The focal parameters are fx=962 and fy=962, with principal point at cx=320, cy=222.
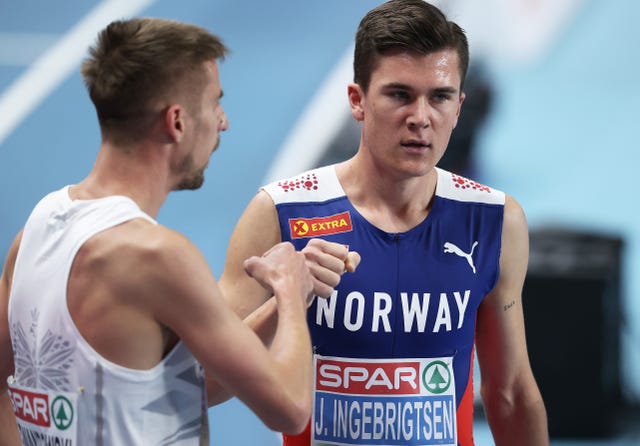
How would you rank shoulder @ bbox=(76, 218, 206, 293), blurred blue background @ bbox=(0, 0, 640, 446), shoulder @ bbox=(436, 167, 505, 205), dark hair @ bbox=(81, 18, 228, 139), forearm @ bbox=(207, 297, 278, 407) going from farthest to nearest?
blurred blue background @ bbox=(0, 0, 640, 446)
shoulder @ bbox=(436, 167, 505, 205)
forearm @ bbox=(207, 297, 278, 407)
dark hair @ bbox=(81, 18, 228, 139)
shoulder @ bbox=(76, 218, 206, 293)

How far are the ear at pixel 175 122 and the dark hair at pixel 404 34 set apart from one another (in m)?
0.82

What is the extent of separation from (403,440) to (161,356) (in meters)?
0.89

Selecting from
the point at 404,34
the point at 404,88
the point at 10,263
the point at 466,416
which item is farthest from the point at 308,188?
the point at 10,263

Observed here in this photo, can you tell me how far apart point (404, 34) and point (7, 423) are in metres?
1.39

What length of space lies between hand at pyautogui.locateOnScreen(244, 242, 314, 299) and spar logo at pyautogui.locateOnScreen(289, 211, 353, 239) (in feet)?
1.42

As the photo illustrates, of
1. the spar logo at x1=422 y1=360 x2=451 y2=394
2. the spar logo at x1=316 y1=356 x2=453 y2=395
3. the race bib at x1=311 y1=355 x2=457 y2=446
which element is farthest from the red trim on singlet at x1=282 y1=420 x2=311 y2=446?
the spar logo at x1=422 y1=360 x2=451 y2=394

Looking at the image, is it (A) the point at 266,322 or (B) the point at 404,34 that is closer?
(A) the point at 266,322

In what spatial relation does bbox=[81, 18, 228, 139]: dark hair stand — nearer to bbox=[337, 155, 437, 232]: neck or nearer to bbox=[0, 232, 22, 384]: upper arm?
bbox=[0, 232, 22, 384]: upper arm

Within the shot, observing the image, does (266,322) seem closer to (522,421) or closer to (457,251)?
(457,251)

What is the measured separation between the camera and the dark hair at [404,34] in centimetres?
254

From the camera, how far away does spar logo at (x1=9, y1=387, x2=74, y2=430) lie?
185 cm

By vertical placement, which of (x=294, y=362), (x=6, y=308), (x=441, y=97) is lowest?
(x=294, y=362)

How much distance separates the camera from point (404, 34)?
100 inches

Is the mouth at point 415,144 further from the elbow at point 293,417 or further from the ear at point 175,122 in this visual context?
the elbow at point 293,417
